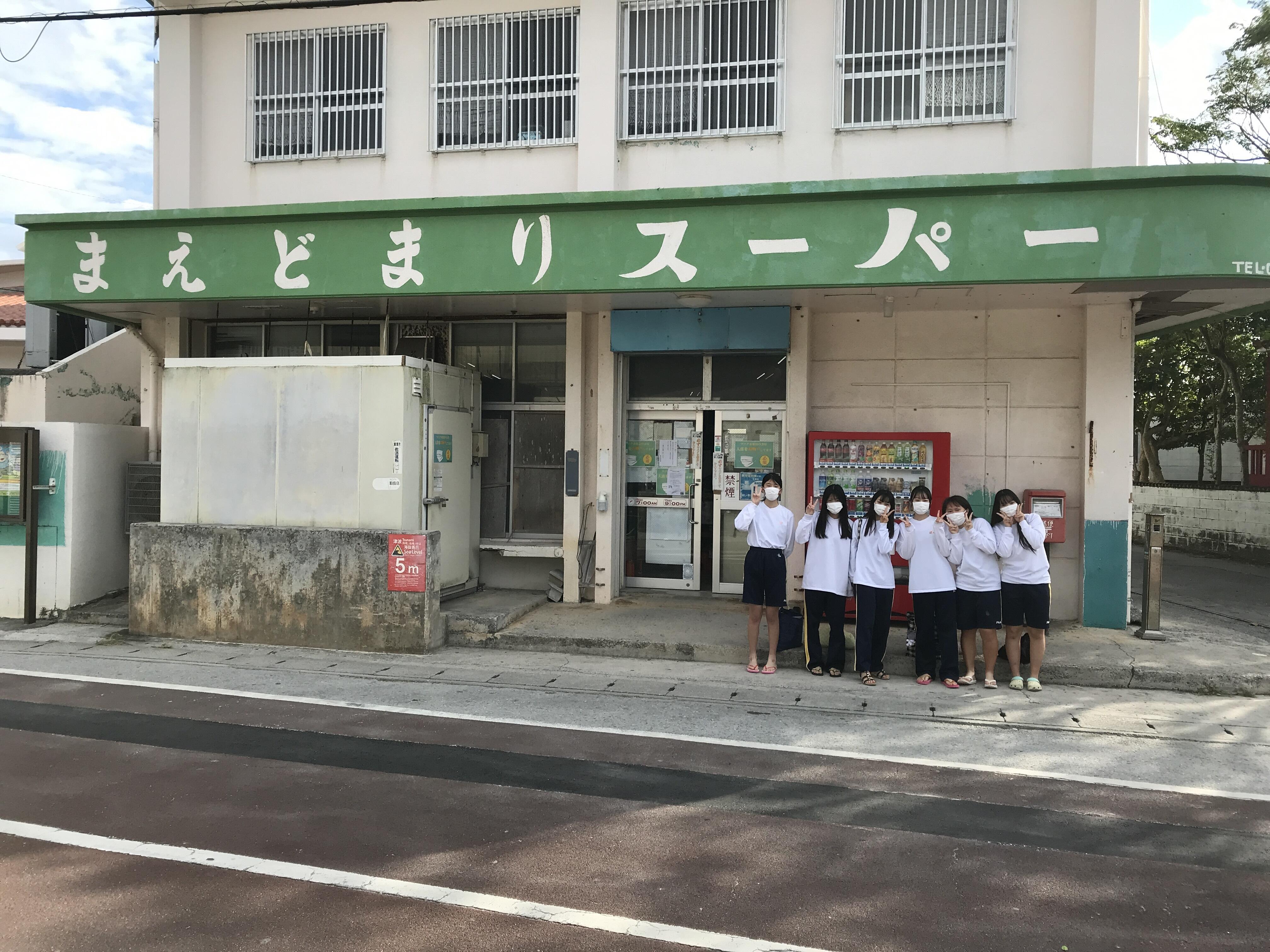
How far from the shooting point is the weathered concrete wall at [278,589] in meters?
9.39

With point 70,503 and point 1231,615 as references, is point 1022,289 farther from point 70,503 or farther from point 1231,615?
point 70,503

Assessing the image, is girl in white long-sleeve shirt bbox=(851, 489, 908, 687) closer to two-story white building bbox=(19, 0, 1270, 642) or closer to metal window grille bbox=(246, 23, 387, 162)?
two-story white building bbox=(19, 0, 1270, 642)

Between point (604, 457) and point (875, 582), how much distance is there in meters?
3.84

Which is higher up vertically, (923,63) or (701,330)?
(923,63)

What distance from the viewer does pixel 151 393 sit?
1192 centimetres

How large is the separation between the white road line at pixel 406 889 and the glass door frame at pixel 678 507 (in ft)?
23.1

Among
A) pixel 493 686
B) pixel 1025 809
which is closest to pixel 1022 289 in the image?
pixel 1025 809

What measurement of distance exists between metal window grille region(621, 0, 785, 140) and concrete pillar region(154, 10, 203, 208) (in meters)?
5.45

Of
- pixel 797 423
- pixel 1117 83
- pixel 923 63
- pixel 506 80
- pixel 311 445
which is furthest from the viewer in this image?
pixel 506 80

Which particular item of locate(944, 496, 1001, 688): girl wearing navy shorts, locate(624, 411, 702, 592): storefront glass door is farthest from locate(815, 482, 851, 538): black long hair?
locate(624, 411, 702, 592): storefront glass door

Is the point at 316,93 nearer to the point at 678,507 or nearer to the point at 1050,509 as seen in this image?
the point at 678,507

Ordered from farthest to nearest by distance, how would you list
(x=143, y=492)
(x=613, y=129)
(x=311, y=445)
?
(x=143, y=492)
(x=613, y=129)
(x=311, y=445)

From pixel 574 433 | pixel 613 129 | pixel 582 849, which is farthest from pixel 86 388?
pixel 582 849

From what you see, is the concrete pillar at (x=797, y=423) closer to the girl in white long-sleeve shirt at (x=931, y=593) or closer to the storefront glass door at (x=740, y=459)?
the storefront glass door at (x=740, y=459)
